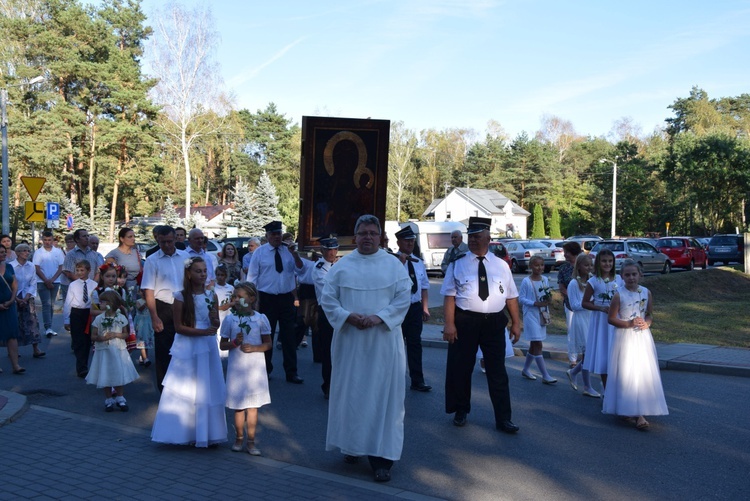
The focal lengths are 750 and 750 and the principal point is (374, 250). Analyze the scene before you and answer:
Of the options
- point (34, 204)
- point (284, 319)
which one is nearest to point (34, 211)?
point (34, 204)

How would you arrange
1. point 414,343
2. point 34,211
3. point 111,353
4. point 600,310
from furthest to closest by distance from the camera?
point 34,211
point 414,343
point 111,353
point 600,310

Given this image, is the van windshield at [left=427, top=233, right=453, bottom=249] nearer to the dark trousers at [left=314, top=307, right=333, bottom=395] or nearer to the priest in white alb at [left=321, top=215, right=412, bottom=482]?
the dark trousers at [left=314, top=307, right=333, bottom=395]

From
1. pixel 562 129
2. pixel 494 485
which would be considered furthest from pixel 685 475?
pixel 562 129

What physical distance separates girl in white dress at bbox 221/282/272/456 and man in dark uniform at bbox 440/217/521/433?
1.87 meters

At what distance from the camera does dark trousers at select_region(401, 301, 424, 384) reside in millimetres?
9594

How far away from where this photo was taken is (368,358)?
6.02 metres

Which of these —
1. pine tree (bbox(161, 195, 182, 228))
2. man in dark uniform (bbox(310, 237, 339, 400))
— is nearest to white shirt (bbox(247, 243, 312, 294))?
man in dark uniform (bbox(310, 237, 339, 400))

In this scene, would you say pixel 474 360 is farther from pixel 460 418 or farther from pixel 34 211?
pixel 34 211

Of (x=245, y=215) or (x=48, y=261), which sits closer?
(x=48, y=261)

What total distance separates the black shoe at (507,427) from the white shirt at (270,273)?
12.8 ft

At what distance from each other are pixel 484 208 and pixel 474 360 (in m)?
78.4

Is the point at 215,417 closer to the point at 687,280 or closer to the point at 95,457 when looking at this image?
the point at 95,457

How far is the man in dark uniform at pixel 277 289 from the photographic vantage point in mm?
10156

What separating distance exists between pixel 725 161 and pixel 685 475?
48857 millimetres
